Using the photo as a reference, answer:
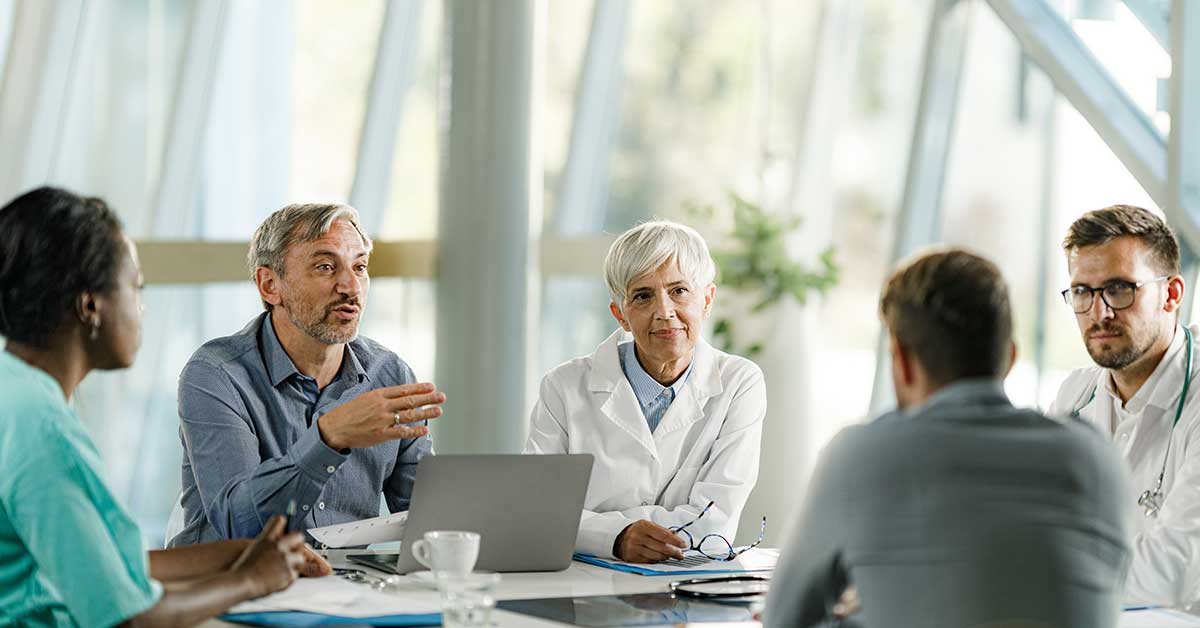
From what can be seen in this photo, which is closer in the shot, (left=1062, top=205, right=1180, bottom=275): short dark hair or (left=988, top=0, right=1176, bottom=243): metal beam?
(left=1062, top=205, right=1180, bottom=275): short dark hair

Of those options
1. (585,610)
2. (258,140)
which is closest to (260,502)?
(585,610)

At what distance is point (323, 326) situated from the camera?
312 cm

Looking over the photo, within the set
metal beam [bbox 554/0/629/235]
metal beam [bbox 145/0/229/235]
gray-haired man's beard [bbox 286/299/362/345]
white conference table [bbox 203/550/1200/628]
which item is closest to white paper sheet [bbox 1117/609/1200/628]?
white conference table [bbox 203/550/1200/628]

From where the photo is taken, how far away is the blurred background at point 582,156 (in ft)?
19.8

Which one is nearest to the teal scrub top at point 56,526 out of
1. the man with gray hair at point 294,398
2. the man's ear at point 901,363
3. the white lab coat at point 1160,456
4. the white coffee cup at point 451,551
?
the white coffee cup at point 451,551

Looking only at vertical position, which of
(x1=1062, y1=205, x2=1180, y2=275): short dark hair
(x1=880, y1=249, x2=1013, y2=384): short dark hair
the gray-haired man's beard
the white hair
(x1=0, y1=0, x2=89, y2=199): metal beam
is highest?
(x1=0, y1=0, x2=89, y2=199): metal beam

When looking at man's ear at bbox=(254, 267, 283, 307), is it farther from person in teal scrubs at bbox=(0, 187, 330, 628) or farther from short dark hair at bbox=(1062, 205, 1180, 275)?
short dark hair at bbox=(1062, 205, 1180, 275)

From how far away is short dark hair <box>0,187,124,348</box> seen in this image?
194cm

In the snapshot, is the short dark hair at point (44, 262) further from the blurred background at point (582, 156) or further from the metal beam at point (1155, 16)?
the metal beam at point (1155, 16)

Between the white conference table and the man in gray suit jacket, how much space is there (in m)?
0.55

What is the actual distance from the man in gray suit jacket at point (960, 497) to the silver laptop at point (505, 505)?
847 mm

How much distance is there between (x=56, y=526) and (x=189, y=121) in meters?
5.53

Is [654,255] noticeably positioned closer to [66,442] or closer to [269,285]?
[269,285]

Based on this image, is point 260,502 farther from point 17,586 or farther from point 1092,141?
point 1092,141
